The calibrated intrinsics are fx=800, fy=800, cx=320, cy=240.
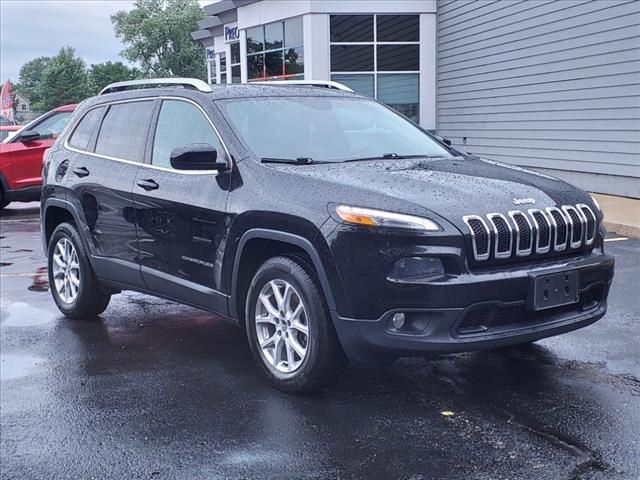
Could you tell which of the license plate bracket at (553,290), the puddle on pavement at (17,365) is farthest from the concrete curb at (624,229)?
the puddle on pavement at (17,365)

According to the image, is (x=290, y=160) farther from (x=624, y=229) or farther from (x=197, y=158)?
(x=624, y=229)

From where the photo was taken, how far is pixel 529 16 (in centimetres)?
1645

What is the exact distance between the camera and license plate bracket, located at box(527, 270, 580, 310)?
4.12m

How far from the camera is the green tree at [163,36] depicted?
7012 cm

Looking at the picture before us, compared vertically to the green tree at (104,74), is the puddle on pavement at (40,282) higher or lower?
lower

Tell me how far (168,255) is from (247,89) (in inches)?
Answer: 50.2

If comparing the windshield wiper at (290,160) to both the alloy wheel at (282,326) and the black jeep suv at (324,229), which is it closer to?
the black jeep suv at (324,229)

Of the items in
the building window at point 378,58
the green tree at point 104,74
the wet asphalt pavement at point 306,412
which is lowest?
the wet asphalt pavement at point 306,412

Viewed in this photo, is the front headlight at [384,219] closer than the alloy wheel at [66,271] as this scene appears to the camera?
Yes

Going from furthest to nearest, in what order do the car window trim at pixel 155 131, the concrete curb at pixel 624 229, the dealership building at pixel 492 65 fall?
the dealership building at pixel 492 65
the concrete curb at pixel 624 229
the car window trim at pixel 155 131

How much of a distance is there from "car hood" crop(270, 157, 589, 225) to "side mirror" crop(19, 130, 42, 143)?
10941 millimetres

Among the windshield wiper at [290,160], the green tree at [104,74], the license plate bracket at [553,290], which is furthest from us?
the green tree at [104,74]

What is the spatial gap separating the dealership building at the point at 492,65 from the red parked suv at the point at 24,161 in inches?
374

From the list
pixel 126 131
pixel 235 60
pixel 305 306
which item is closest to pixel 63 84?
pixel 235 60
